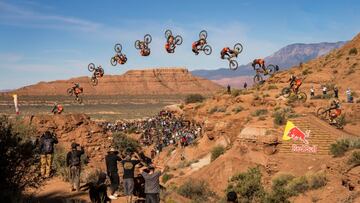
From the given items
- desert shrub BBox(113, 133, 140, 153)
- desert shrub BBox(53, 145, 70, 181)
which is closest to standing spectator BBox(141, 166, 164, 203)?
desert shrub BBox(53, 145, 70, 181)

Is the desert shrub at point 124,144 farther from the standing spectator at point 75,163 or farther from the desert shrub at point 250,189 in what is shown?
the standing spectator at point 75,163

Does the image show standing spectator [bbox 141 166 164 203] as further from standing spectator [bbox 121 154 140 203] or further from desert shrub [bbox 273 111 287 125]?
desert shrub [bbox 273 111 287 125]

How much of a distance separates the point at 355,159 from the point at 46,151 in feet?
40.4

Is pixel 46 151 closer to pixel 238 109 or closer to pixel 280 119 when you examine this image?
pixel 280 119

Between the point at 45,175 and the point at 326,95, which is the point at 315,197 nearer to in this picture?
the point at 45,175

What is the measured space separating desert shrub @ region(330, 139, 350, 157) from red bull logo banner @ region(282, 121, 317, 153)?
4.85 feet

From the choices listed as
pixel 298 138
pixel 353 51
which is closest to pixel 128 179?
pixel 298 138

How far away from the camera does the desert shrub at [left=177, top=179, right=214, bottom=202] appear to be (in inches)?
786

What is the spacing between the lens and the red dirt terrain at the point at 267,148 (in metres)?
18.1

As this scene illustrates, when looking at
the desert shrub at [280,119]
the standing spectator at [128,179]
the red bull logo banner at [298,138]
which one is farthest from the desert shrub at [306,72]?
the standing spectator at [128,179]

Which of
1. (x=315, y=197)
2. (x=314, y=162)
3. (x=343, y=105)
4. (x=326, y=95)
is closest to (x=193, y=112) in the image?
(x=326, y=95)

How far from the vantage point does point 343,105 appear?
31.2 m

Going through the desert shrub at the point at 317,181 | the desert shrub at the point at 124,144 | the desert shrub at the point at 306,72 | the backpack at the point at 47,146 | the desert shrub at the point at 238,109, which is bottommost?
the desert shrub at the point at 124,144

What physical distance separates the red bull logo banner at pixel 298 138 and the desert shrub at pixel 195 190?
5423 mm
